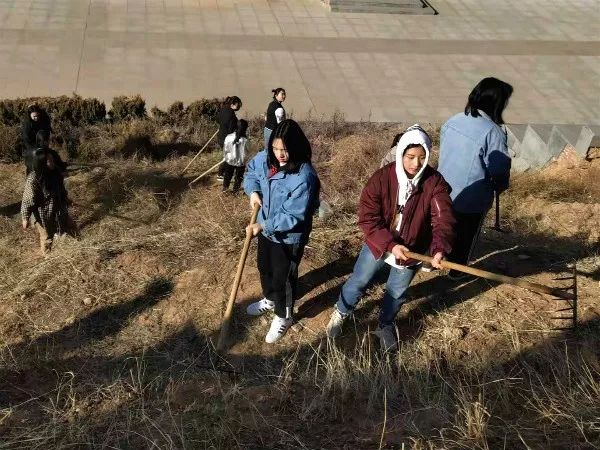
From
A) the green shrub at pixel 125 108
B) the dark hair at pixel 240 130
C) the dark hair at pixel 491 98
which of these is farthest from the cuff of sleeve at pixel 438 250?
the green shrub at pixel 125 108

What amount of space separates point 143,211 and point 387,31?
8893 mm

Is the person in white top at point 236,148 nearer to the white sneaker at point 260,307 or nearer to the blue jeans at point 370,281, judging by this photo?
the white sneaker at point 260,307

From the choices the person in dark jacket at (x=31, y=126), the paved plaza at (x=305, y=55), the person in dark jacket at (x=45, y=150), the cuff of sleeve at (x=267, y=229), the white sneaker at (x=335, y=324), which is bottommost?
the paved plaza at (x=305, y=55)

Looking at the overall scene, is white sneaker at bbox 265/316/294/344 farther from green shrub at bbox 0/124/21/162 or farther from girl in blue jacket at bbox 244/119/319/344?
green shrub at bbox 0/124/21/162

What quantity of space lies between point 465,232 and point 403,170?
1.16 meters

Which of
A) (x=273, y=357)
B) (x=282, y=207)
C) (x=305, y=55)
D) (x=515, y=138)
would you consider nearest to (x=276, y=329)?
(x=273, y=357)

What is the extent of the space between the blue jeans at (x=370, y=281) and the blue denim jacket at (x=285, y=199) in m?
0.37

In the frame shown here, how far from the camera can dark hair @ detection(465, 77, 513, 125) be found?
3674 mm

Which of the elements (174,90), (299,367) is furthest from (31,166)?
(174,90)

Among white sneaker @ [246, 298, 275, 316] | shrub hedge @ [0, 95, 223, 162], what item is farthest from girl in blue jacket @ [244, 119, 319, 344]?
shrub hedge @ [0, 95, 223, 162]

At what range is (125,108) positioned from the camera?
9.25 metres

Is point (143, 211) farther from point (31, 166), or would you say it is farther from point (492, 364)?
point (492, 364)

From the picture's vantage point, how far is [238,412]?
10.1ft

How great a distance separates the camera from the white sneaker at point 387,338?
375cm
